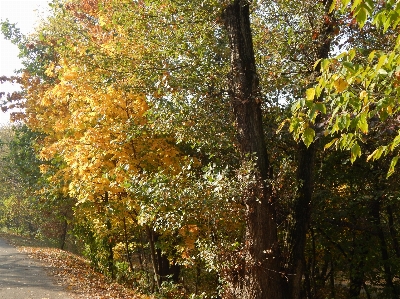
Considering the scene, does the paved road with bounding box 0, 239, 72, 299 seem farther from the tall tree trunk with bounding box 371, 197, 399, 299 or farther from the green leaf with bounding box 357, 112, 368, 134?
the green leaf with bounding box 357, 112, 368, 134

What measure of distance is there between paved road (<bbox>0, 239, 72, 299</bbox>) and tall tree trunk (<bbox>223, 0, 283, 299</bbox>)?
16.4ft

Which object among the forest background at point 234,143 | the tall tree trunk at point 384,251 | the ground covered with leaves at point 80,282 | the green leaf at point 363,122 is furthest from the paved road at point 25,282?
the green leaf at point 363,122

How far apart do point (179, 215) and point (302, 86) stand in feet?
11.1

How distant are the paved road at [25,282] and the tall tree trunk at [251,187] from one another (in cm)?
499

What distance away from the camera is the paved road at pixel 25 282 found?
9781mm

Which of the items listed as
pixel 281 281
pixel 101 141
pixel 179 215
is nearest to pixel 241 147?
pixel 179 215

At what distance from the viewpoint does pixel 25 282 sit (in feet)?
36.5

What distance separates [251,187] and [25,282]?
25.0ft

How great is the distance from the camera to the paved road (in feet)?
32.1

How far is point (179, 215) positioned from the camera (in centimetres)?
759

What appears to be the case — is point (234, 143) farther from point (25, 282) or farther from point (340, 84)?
point (25, 282)

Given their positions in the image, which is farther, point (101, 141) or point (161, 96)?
point (101, 141)

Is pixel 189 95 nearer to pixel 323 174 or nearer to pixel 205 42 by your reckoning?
pixel 205 42

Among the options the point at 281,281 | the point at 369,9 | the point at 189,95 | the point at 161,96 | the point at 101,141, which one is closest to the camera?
the point at 369,9
